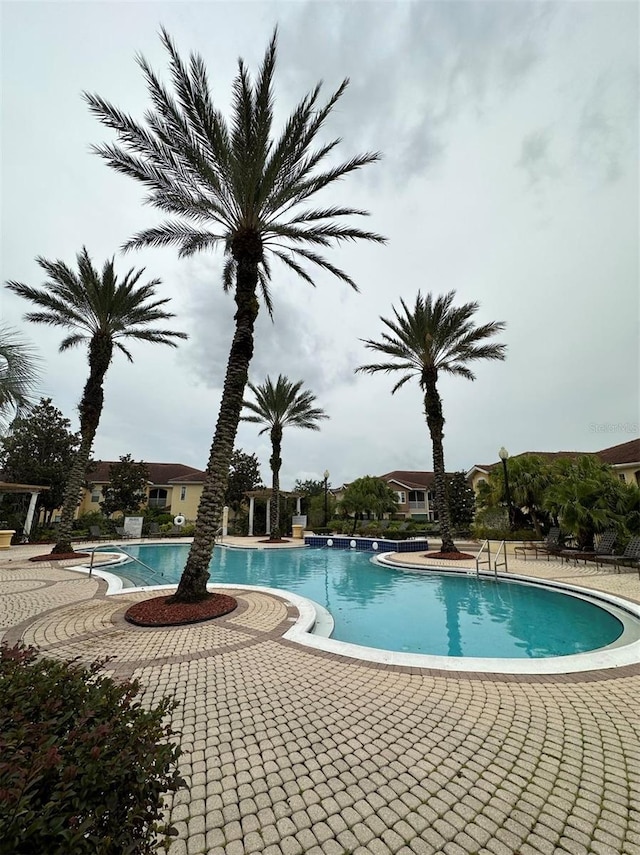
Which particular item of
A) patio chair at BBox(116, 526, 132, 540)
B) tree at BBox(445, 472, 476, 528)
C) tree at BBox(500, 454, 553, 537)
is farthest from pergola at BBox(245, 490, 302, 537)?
tree at BBox(500, 454, 553, 537)

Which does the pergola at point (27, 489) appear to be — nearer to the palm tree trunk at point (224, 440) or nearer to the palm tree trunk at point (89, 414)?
the palm tree trunk at point (89, 414)

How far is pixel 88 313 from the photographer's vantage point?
17469 millimetres

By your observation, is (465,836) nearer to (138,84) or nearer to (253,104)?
(253,104)

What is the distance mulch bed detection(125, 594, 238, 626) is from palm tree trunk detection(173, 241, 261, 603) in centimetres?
28

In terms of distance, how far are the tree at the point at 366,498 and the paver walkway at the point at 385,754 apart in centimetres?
2546

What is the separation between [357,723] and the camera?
12.5ft

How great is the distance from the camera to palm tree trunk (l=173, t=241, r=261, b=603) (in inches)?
338

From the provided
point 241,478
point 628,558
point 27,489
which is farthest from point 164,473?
point 628,558

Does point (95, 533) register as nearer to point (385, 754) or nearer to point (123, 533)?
point (123, 533)

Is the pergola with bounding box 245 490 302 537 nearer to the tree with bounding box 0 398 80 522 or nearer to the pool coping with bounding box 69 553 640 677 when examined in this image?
the tree with bounding box 0 398 80 522

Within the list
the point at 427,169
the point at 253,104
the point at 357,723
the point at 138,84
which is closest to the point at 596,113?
the point at 427,169

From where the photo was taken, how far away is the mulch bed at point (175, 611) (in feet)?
24.3

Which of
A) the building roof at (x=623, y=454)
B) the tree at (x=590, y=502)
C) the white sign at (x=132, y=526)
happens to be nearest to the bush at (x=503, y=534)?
the tree at (x=590, y=502)

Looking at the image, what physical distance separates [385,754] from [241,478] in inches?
1607
